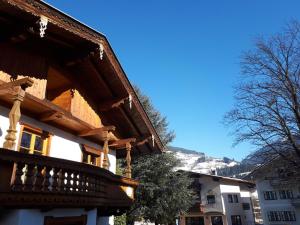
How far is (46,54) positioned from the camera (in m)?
10.8

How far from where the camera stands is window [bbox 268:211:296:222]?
143 ft

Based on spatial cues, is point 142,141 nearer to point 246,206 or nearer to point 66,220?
point 66,220

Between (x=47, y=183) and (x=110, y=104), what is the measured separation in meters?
6.94

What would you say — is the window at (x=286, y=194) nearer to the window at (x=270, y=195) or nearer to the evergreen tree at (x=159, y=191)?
the window at (x=270, y=195)

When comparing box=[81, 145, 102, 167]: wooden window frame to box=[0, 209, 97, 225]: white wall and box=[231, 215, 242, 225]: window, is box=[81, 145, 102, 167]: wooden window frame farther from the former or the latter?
box=[231, 215, 242, 225]: window

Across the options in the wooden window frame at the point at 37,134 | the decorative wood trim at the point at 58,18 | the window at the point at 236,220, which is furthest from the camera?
the window at the point at 236,220

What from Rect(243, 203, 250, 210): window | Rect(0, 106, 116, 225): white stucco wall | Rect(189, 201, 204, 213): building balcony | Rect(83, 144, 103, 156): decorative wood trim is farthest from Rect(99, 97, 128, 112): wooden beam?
Rect(243, 203, 250, 210): window

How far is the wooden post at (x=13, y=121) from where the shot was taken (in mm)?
6637

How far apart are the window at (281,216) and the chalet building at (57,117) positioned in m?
38.7

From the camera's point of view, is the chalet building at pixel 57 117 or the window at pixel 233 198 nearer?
the chalet building at pixel 57 117

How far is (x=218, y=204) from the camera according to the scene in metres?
49.8

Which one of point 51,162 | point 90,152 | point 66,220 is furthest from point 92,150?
point 51,162

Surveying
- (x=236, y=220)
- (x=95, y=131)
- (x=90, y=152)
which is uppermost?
(x=95, y=131)

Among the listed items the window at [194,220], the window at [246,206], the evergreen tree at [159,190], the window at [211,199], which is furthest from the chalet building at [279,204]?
the evergreen tree at [159,190]
